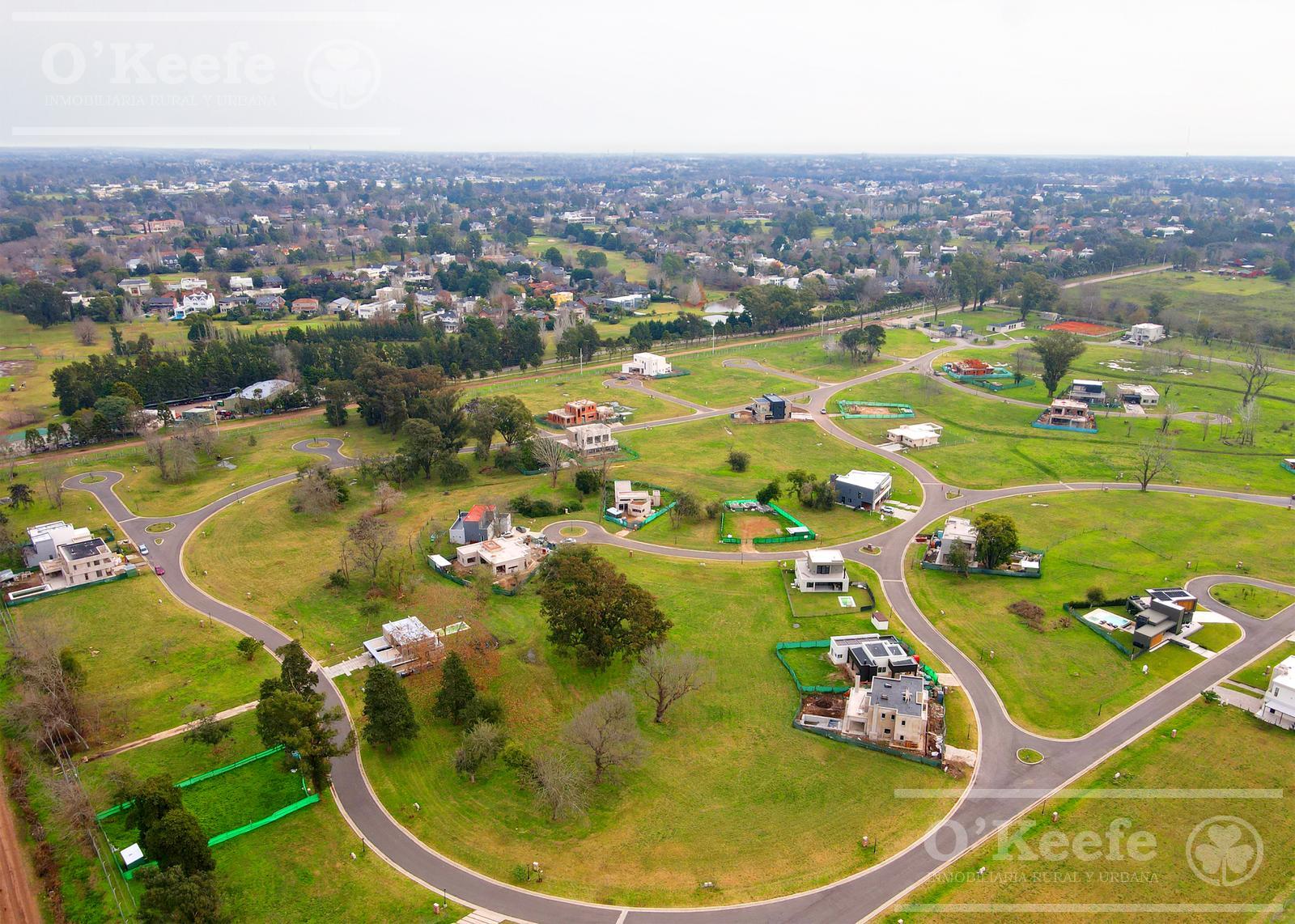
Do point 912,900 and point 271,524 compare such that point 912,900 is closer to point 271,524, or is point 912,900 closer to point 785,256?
point 271,524

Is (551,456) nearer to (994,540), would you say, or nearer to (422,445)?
(422,445)

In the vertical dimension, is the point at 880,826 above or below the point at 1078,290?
below

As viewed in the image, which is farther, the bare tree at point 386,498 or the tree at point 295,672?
the bare tree at point 386,498

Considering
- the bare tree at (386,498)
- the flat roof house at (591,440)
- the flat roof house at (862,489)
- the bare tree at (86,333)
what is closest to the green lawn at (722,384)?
the flat roof house at (591,440)

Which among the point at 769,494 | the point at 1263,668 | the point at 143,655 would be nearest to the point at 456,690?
→ the point at 143,655

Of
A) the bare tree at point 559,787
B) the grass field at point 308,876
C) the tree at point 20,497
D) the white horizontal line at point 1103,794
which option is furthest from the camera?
the tree at point 20,497

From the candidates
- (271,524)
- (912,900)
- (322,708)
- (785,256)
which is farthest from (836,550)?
(785,256)

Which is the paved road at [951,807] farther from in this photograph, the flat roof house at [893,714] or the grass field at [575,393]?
the grass field at [575,393]
